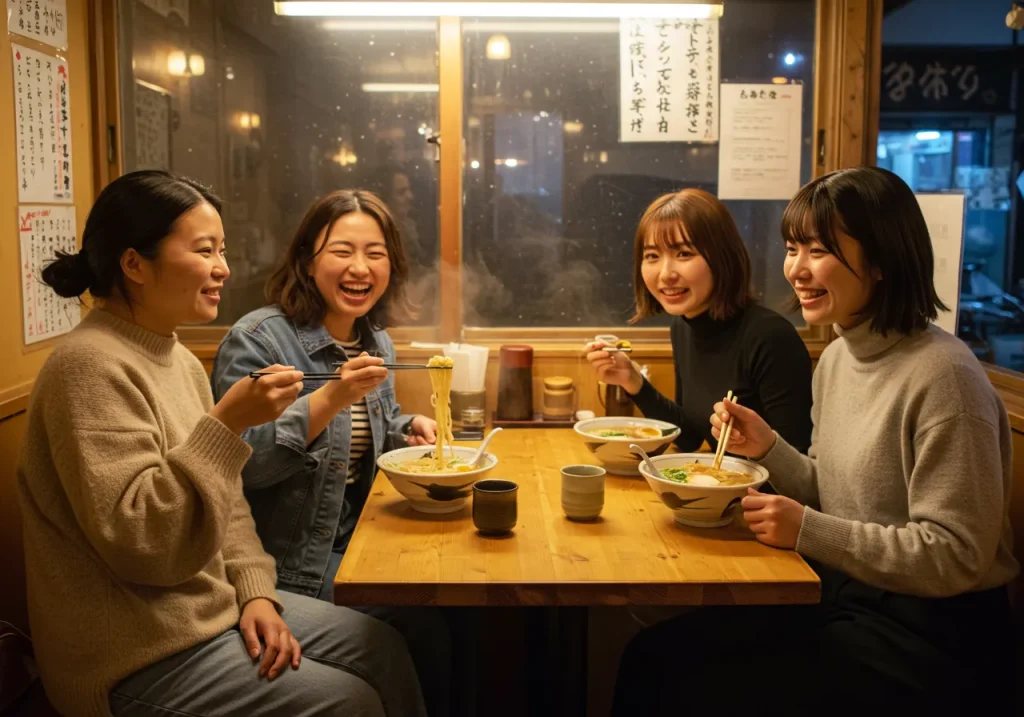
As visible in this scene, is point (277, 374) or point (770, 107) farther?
point (770, 107)

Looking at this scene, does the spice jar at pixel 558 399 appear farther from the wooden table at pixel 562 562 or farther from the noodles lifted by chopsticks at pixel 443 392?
the wooden table at pixel 562 562

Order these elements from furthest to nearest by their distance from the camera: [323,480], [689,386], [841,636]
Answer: [689,386] → [323,480] → [841,636]

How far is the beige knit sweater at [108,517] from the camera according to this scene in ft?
5.21

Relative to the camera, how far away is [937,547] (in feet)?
5.57

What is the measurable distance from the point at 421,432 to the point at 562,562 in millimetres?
1015

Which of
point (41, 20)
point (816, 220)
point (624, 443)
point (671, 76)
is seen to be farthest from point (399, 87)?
point (816, 220)

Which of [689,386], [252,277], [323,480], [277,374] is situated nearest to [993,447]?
[689,386]

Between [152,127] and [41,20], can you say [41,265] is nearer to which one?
[41,20]

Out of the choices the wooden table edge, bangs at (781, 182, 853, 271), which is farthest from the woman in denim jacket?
bangs at (781, 182, 853, 271)

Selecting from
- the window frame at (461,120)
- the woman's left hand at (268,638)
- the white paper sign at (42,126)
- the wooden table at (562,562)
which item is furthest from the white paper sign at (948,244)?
the white paper sign at (42,126)

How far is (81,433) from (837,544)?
1.40 m

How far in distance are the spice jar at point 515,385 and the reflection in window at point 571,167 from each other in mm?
351

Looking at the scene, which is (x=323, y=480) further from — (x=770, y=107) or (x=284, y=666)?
(x=770, y=107)

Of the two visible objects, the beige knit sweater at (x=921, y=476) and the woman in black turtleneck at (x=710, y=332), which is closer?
the beige knit sweater at (x=921, y=476)
